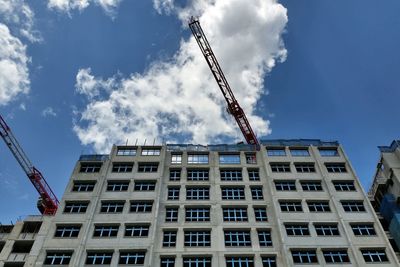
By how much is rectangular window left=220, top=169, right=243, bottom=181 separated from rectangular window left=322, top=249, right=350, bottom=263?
46.4 ft

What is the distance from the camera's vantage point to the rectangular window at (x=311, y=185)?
43528mm

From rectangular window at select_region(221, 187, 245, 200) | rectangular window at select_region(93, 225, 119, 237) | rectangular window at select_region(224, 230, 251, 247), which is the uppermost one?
rectangular window at select_region(221, 187, 245, 200)

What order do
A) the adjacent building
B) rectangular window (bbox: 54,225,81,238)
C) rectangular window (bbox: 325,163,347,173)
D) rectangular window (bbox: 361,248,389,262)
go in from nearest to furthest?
rectangular window (bbox: 361,248,389,262)
rectangular window (bbox: 54,225,81,238)
the adjacent building
rectangular window (bbox: 325,163,347,173)

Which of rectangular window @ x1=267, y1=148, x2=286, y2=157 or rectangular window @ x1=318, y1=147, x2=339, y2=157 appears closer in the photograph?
rectangular window @ x1=267, y1=148, x2=286, y2=157

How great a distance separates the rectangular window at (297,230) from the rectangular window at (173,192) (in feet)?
46.0

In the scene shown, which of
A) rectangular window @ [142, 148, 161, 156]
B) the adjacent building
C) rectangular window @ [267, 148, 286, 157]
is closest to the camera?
the adjacent building

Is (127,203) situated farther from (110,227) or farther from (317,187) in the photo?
(317,187)

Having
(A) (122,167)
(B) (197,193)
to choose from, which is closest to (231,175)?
(B) (197,193)

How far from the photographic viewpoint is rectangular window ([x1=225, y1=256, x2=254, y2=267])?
35031mm

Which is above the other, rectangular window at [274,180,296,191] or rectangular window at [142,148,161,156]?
rectangular window at [142,148,161,156]

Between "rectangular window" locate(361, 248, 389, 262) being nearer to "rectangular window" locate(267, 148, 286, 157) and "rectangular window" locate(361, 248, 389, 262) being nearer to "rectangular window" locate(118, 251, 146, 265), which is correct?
"rectangular window" locate(267, 148, 286, 157)

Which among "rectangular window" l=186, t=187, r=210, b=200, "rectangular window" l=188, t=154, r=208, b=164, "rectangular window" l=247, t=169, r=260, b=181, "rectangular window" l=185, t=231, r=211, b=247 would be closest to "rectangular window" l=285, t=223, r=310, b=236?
"rectangular window" l=247, t=169, r=260, b=181

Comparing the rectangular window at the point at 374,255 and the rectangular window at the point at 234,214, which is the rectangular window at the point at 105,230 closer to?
the rectangular window at the point at 234,214

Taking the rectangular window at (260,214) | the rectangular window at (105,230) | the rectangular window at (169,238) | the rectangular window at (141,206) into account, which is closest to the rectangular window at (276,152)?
the rectangular window at (260,214)
